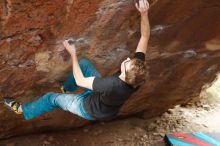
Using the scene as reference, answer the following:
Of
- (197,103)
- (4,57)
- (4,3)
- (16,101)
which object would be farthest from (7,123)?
(197,103)

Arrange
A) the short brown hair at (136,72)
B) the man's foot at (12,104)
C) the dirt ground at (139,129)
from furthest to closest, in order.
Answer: the dirt ground at (139,129), the man's foot at (12,104), the short brown hair at (136,72)

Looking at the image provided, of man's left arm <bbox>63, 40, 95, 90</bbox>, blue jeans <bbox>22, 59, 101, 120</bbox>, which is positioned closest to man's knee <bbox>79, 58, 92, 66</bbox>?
blue jeans <bbox>22, 59, 101, 120</bbox>

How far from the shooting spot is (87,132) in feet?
21.0

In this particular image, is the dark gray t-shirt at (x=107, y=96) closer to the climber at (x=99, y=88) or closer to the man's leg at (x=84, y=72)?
the climber at (x=99, y=88)

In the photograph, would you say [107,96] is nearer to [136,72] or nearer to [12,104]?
[136,72]

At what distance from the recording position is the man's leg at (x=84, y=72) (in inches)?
167

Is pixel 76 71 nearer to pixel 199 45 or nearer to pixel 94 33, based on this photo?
pixel 94 33

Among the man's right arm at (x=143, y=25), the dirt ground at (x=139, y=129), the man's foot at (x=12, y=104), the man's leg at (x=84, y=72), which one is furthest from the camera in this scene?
the dirt ground at (x=139, y=129)

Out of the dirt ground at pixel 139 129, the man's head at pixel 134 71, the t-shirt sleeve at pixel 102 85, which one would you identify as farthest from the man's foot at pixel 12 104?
the man's head at pixel 134 71

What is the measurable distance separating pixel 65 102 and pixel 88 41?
2.45 feet

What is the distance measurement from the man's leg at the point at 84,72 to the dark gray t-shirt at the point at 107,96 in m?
0.31

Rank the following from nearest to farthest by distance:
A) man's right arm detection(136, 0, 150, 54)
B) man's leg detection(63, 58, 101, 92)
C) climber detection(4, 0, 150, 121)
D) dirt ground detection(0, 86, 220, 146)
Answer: climber detection(4, 0, 150, 121) → man's right arm detection(136, 0, 150, 54) → man's leg detection(63, 58, 101, 92) → dirt ground detection(0, 86, 220, 146)

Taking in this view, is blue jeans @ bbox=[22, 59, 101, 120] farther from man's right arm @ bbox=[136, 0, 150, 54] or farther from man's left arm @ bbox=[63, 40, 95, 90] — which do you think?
man's right arm @ bbox=[136, 0, 150, 54]

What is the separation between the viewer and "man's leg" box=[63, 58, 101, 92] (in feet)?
14.0
